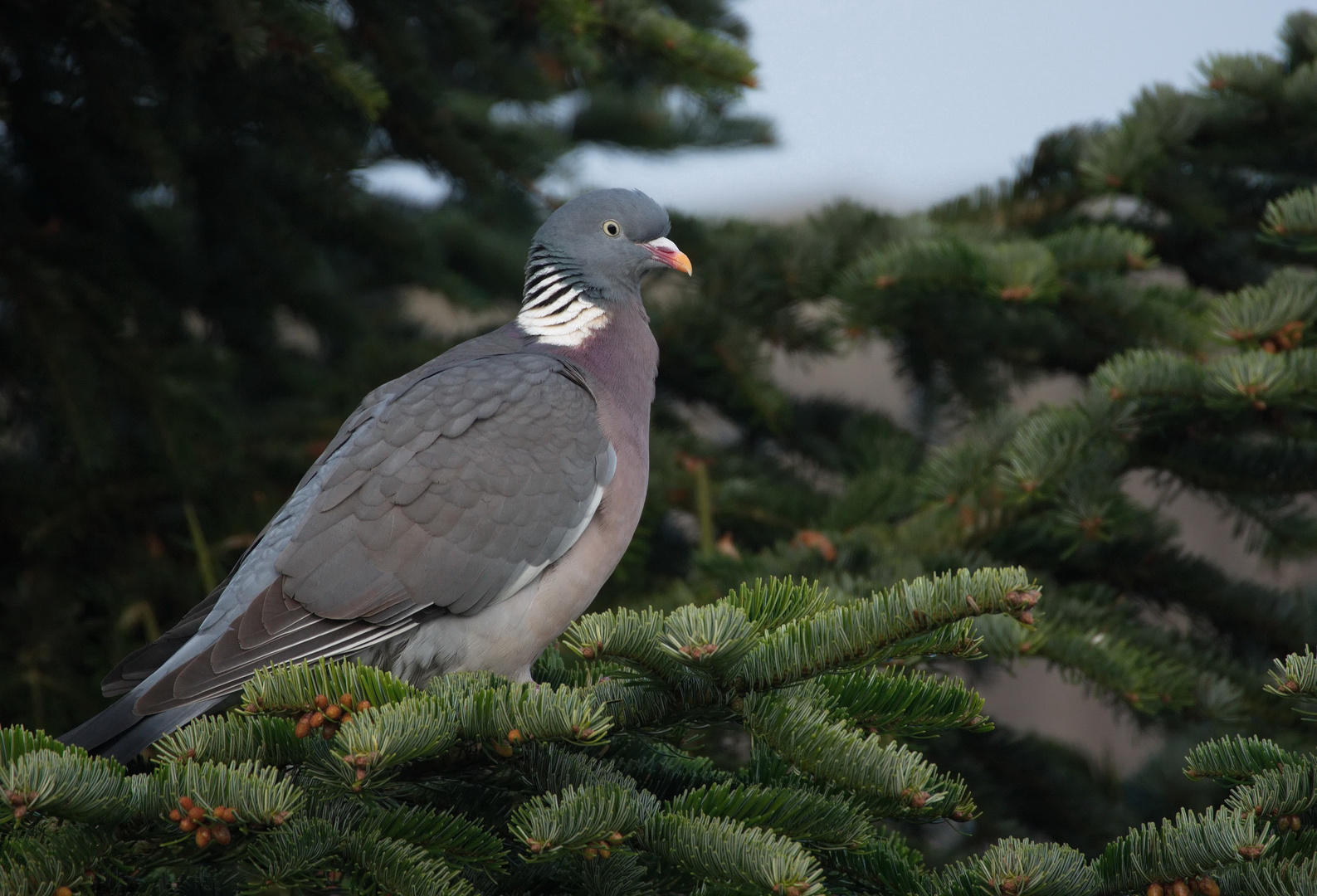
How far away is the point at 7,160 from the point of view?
384 cm

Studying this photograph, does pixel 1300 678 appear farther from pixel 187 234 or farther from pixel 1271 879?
pixel 187 234

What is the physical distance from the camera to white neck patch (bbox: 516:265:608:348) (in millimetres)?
3691

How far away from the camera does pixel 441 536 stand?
306 cm

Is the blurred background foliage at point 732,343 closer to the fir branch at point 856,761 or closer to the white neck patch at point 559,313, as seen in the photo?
the white neck patch at point 559,313

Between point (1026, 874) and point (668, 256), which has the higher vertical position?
point (668, 256)

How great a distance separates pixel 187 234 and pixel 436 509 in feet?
6.67

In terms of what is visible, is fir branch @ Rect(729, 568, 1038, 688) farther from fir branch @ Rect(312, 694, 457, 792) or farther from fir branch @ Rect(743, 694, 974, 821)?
fir branch @ Rect(312, 694, 457, 792)

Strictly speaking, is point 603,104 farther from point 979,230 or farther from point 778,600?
point 778,600

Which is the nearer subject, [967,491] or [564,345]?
[967,491]

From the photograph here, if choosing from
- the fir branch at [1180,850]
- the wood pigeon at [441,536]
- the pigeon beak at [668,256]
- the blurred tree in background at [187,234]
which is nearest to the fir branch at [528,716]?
the fir branch at [1180,850]

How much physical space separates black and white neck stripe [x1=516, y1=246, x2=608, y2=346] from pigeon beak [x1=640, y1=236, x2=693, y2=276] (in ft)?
0.88

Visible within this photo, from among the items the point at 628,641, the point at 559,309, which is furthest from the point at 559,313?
the point at 628,641

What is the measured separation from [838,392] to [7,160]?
322 cm

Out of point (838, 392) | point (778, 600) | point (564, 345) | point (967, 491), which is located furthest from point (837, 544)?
point (838, 392)
